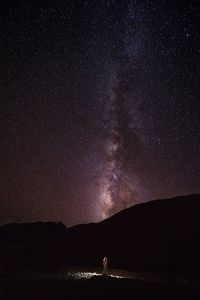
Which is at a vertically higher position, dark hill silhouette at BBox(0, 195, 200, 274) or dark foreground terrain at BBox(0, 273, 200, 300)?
dark hill silhouette at BBox(0, 195, 200, 274)

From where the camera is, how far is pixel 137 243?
144ft

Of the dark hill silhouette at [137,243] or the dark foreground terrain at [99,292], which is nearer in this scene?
the dark foreground terrain at [99,292]

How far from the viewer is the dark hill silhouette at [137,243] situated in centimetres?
3756

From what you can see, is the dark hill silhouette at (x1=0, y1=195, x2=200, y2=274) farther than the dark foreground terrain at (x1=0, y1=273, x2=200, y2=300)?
Yes

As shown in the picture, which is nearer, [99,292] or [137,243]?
[99,292]

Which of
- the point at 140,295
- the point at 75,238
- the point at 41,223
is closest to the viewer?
the point at 140,295

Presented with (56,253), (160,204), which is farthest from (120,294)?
(160,204)

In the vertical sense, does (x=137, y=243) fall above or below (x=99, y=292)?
above

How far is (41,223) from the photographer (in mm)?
129000

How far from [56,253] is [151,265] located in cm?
1693

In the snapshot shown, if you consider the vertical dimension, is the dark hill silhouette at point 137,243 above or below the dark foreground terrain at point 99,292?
above

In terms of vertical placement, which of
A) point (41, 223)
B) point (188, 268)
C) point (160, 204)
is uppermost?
point (41, 223)

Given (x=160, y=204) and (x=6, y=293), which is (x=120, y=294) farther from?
(x=160, y=204)

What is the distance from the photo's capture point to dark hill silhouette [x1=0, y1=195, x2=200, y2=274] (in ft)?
123
